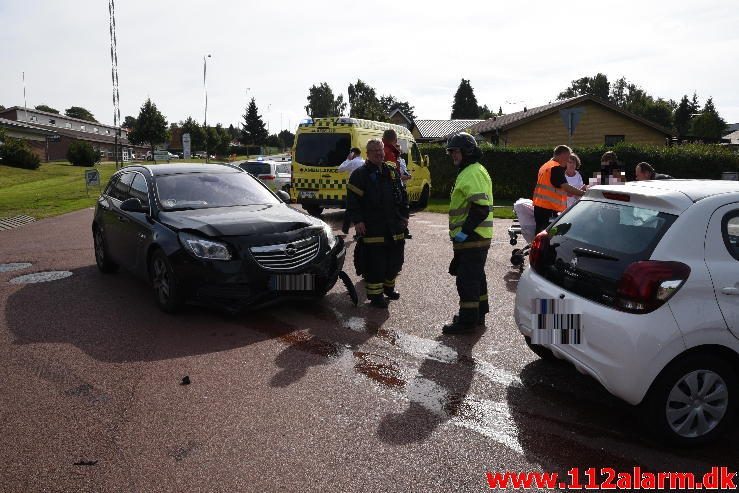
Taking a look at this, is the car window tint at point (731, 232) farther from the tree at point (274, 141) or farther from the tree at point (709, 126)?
the tree at point (274, 141)

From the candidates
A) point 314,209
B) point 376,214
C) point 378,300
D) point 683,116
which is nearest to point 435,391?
point 378,300

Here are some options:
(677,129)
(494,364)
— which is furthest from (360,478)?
(677,129)

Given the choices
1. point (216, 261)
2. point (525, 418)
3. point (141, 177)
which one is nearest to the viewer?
point (525, 418)

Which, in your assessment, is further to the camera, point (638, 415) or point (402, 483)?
point (638, 415)

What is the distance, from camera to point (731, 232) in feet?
11.6

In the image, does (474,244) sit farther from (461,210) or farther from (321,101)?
(321,101)

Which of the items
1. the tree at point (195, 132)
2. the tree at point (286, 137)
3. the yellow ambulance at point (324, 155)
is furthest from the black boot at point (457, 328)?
the tree at point (286, 137)

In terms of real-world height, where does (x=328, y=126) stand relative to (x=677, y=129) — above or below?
below

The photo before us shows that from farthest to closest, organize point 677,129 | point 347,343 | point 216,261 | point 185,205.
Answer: point 677,129 → point 185,205 → point 216,261 → point 347,343

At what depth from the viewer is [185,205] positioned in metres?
6.70

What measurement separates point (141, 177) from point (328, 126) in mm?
6714

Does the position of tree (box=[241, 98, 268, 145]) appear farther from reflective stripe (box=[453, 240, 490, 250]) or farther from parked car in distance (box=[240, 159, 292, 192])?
reflective stripe (box=[453, 240, 490, 250])

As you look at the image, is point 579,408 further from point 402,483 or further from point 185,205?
point 185,205

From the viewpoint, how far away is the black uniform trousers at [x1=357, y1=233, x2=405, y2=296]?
6395 millimetres
